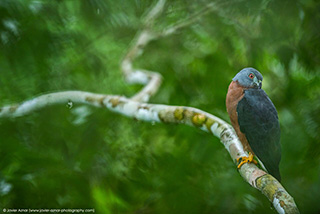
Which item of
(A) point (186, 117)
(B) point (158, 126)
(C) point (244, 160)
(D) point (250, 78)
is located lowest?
(B) point (158, 126)

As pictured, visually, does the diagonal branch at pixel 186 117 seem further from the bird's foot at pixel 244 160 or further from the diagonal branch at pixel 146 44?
the diagonal branch at pixel 146 44

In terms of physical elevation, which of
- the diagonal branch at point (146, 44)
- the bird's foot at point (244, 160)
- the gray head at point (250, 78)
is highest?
the gray head at point (250, 78)

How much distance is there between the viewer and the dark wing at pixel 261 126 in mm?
1609

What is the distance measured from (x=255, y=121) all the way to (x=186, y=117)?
359mm

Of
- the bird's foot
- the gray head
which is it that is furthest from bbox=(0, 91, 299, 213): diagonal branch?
the gray head

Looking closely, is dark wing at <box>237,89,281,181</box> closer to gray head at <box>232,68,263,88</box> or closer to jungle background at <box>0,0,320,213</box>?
gray head at <box>232,68,263,88</box>

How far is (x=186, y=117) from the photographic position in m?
1.73

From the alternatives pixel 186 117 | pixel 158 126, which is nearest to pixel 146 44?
pixel 158 126

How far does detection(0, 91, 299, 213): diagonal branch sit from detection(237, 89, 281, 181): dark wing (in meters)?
0.08

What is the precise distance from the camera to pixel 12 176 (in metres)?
1.94

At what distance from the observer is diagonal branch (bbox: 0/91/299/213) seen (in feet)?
4.17

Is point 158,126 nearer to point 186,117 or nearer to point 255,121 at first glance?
point 186,117

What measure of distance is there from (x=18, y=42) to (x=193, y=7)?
4.62 ft

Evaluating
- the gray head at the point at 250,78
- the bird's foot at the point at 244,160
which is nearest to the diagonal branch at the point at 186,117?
the bird's foot at the point at 244,160
